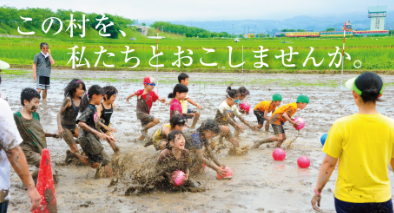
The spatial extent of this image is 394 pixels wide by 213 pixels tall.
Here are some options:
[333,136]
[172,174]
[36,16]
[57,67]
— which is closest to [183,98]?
[172,174]

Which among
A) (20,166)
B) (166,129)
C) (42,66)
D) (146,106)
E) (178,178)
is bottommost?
(178,178)

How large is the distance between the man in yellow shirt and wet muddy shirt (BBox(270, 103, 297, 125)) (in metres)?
4.34

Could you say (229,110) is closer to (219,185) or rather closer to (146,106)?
(146,106)

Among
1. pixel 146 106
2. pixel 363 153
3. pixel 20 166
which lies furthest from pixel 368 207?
pixel 146 106

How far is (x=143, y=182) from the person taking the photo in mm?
4957

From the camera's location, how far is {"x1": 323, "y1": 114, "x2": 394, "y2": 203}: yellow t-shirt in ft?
8.92

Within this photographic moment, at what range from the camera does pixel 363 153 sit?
2.77 meters

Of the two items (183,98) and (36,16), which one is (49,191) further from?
(36,16)

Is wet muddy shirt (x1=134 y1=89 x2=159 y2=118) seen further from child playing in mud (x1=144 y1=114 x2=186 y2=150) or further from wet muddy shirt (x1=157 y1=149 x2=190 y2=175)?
wet muddy shirt (x1=157 y1=149 x2=190 y2=175)

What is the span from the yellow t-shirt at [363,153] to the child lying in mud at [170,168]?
241cm

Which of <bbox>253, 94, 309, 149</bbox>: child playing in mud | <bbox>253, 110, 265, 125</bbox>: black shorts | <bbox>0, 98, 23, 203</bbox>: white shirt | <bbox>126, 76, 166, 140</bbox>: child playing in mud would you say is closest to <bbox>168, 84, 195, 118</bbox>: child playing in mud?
<bbox>126, 76, 166, 140</bbox>: child playing in mud

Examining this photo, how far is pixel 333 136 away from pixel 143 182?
2.87m

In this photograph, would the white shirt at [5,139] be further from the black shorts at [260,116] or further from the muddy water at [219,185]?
the black shorts at [260,116]

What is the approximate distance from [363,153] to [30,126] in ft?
12.8
